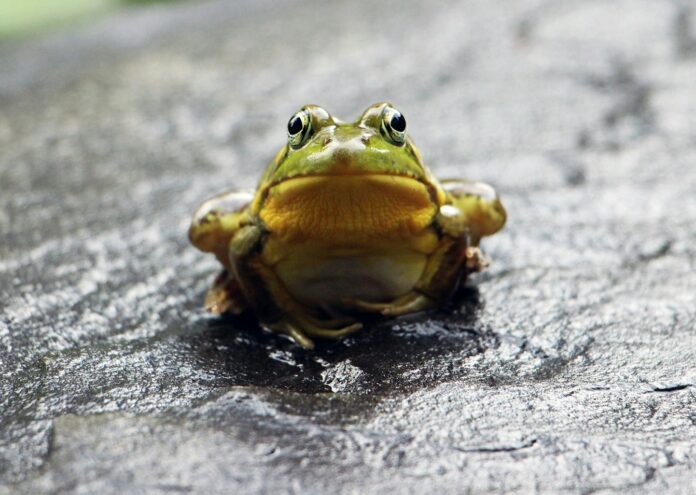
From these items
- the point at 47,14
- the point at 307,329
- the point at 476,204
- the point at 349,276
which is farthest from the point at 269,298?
the point at 47,14

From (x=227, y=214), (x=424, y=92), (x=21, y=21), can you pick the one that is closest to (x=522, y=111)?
(x=424, y=92)

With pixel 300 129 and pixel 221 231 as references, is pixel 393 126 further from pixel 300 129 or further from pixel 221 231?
pixel 221 231

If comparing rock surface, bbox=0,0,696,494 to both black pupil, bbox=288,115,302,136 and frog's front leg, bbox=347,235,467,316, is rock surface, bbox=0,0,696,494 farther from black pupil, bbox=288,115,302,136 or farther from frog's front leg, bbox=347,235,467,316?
black pupil, bbox=288,115,302,136

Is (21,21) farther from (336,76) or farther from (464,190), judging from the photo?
(464,190)

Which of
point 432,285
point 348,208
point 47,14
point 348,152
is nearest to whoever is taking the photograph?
point 348,152

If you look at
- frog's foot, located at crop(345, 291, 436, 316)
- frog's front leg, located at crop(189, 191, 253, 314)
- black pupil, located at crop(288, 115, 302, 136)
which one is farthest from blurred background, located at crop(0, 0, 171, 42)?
frog's foot, located at crop(345, 291, 436, 316)
